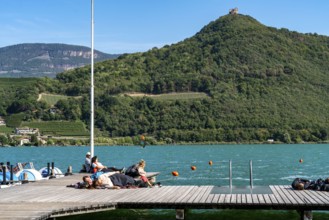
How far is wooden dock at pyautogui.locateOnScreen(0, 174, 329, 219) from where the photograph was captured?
46.0 ft

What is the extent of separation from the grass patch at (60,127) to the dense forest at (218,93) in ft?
9.96

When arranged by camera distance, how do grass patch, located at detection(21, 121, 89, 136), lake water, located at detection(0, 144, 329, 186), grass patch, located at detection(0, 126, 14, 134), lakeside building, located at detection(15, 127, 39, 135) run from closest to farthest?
lake water, located at detection(0, 144, 329, 186)
grass patch, located at detection(21, 121, 89, 136)
lakeside building, located at detection(15, 127, 39, 135)
grass patch, located at detection(0, 126, 14, 134)

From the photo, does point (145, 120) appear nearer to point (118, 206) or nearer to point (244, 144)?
point (244, 144)

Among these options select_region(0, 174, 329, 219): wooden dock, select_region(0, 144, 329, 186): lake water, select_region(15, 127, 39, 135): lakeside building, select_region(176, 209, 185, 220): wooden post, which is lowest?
select_region(0, 144, 329, 186): lake water

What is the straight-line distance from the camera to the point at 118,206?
48.8 feet

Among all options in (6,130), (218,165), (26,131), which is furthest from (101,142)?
(218,165)

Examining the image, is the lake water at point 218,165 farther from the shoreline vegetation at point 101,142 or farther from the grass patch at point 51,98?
the grass patch at point 51,98

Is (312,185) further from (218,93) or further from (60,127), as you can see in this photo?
(218,93)

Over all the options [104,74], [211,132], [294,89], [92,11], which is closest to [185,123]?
[211,132]

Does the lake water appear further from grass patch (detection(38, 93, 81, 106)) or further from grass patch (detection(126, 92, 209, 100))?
grass patch (detection(38, 93, 81, 106))

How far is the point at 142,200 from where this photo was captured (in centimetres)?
1520

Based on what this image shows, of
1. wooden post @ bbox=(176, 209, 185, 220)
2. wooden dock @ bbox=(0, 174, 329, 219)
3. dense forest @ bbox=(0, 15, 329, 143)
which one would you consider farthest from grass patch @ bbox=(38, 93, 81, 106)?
wooden post @ bbox=(176, 209, 185, 220)

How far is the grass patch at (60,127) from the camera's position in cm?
15888

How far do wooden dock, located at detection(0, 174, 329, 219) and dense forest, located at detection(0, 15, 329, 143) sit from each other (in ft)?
455
